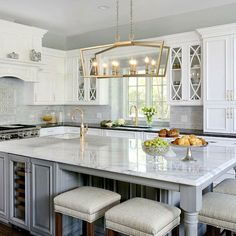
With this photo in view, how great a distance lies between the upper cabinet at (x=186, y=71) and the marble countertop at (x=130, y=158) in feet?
5.69

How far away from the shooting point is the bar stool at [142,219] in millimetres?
1892

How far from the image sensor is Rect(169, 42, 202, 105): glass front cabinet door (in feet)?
15.7

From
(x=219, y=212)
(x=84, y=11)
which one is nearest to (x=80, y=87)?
(x=84, y=11)

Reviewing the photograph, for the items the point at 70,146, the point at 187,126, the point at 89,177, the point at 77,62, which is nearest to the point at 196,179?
the point at 89,177

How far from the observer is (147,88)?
6.11 metres

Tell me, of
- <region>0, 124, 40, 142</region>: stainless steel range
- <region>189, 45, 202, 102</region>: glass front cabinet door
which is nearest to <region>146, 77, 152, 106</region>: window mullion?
<region>189, 45, 202, 102</region>: glass front cabinet door

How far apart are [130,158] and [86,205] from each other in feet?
1.89

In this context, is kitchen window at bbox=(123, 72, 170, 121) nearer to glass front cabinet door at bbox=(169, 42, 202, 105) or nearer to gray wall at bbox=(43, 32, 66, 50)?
glass front cabinet door at bbox=(169, 42, 202, 105)

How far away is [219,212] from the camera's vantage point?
2115 mm

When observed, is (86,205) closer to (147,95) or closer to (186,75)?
(186,75)

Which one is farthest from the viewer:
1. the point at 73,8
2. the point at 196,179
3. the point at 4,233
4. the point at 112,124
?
the point at 112,124

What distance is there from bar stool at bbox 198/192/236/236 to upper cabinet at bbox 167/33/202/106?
2671 mm

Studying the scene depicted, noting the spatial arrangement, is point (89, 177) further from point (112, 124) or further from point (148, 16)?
point (148, 16)

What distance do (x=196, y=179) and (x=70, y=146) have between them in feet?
5.43
